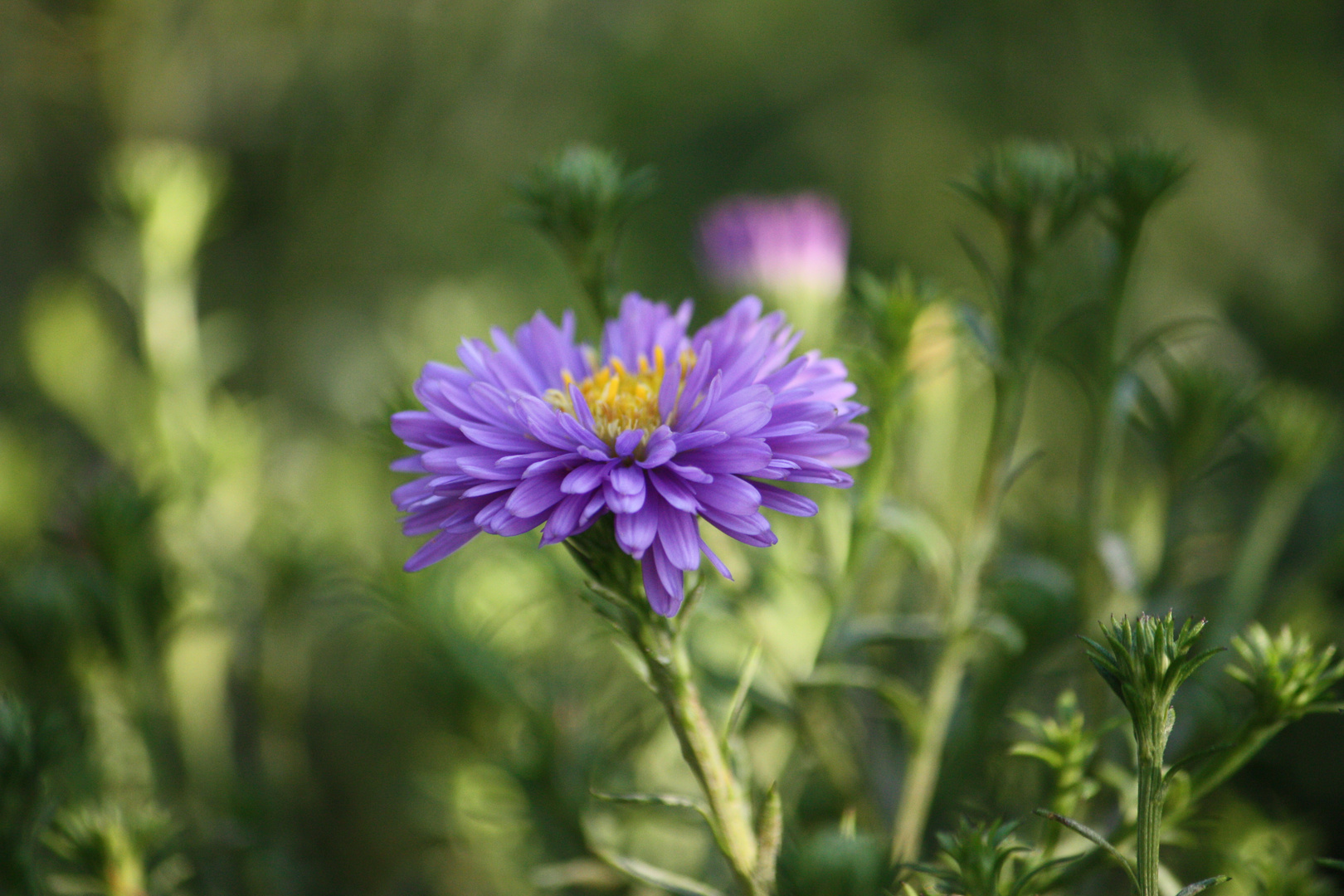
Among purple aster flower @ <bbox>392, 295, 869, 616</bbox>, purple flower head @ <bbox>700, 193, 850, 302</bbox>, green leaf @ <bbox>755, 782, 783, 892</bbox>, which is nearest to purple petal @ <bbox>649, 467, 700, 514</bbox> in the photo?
purple aster flower @ <bbox>392, 295, 869, 616</bbox>

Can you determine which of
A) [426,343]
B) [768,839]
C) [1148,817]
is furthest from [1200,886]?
[426,343]

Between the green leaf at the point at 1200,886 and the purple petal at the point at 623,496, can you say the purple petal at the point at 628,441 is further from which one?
the green leaf at the point at 1200,886

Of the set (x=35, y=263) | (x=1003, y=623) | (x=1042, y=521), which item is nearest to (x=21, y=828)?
(x=1003, y=623)

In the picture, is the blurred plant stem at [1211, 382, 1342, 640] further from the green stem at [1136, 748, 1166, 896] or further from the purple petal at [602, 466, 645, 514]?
the purple petal at [602, 466, 645, 514]

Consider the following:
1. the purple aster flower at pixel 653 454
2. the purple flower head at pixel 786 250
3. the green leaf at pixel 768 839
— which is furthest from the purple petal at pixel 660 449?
the purple flower head at pixel 786 250

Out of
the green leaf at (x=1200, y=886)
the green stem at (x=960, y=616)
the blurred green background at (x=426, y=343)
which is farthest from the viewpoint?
the blurred green background at (x=426, y=343)

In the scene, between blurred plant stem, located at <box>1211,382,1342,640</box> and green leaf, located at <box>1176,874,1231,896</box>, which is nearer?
green leaf, located at <box>1176,874,1231,896</box>
